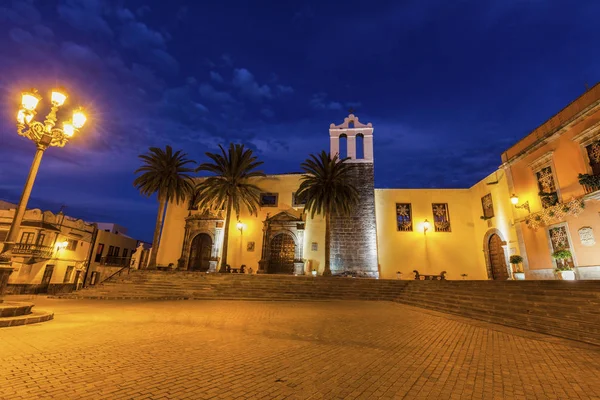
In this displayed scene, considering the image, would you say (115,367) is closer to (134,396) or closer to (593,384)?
(134,396)

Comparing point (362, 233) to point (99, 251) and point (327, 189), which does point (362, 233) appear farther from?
point (99, 251)

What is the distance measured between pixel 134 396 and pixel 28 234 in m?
27.9

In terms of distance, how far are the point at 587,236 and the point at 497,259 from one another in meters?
6.78

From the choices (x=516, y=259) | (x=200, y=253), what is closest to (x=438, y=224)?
(x=516, y=259)

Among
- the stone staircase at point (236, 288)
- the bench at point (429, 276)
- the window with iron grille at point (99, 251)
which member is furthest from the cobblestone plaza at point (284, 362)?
the window with iron grille at point (99, 251)

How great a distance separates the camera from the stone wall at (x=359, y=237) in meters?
20.8

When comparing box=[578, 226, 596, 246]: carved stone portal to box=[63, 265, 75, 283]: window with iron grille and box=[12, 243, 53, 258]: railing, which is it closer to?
box=[12, 243, 53, 258]: railing

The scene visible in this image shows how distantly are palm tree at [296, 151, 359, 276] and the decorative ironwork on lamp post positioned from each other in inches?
565

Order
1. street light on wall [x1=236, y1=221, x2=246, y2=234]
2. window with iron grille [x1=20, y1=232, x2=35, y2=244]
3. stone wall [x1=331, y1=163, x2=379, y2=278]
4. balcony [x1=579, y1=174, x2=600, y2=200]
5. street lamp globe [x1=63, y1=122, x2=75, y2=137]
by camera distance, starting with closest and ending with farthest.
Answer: street lamp globe [x1=63, y1=122, x2=75, y2=137] < balcony [x1=579, y1=174, x2=600, y2=200] < stone wall [x1=331, y1=163, x2=379, y2=278] < window with iron grille [x1=20, y1=232, x2=35, y2=244] < street light on wall [x1=236, y1=221, x2=246, y2=234]

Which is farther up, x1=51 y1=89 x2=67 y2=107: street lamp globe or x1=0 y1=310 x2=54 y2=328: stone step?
x1=51 y1=89 x2=67 y2=107: street lamp globe

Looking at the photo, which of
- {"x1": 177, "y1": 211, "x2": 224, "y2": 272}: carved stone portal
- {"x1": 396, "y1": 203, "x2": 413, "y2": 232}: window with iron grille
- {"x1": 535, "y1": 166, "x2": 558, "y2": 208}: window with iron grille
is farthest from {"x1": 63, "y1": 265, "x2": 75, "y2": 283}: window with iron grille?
{"x1": 535, "y1": 166, "x2": 558, "y2": 208}: window with iron grille

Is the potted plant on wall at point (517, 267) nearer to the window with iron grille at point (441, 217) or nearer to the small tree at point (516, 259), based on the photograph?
the small tree at point (516, 259)

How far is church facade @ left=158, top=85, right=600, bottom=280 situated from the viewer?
12.3m

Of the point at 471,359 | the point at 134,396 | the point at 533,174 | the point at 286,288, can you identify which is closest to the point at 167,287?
the point at 286,288
